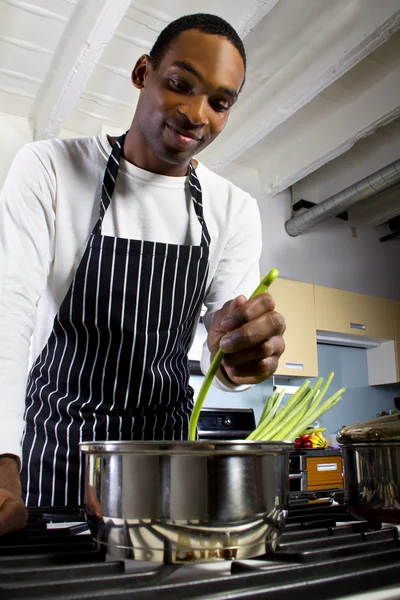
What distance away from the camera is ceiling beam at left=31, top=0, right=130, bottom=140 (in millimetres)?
2299

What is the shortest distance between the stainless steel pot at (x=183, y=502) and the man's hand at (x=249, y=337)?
→ 0.79 feet

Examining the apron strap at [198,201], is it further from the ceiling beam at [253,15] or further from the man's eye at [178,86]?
the ceiling beam at [253,15]

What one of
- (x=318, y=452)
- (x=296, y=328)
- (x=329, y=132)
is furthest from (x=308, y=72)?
(x=318, y=452)

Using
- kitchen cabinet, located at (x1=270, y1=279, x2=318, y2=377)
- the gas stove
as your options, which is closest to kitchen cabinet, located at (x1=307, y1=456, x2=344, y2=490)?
kitchen cabinet, located at (x1=270, y1=279, x2=318, y2=377)

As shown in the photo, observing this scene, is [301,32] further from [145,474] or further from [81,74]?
[145,474]

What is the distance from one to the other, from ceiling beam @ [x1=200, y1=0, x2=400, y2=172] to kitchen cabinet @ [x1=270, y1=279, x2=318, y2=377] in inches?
36.9

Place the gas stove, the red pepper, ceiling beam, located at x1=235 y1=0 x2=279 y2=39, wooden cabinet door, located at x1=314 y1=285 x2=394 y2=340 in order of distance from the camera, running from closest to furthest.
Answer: the gas stove, ceiling beam, located at x1=235 y1=0 x2=279 y2=39, the red pepper, wooden cabinet door, located at x1=314 y1=285 x2=394 y2=340

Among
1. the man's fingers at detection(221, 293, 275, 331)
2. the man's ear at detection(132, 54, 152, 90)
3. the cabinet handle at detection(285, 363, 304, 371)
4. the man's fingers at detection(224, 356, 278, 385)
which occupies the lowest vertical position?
the man's fingers at detection(224, 356, 278, 385)

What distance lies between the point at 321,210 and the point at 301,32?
145 centimetres

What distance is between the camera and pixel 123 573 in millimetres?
362

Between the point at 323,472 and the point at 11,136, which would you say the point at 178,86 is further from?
the point at 323,472

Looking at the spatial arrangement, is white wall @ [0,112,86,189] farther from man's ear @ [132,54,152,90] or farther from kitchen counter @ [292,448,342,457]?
kitchen counter @ [292,448,342,457]

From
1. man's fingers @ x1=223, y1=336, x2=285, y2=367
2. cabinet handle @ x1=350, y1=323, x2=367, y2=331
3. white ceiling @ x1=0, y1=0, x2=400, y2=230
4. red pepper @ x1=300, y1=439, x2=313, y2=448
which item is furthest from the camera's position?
cabinet handle @ x1=350, y1=323, x2=367, y2=331

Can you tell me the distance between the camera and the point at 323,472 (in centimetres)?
322
